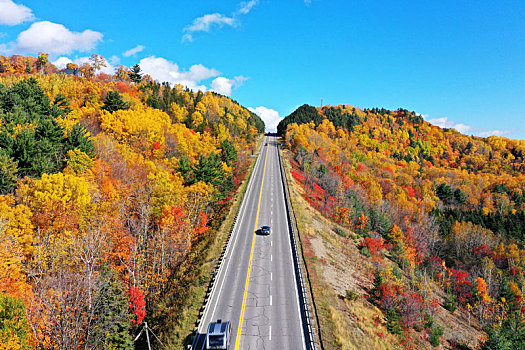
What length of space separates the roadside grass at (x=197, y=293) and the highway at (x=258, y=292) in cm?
99

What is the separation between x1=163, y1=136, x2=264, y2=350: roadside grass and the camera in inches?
842

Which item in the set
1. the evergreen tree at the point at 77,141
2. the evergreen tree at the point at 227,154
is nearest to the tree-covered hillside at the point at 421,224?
the evergreen tree at the point at 227,154

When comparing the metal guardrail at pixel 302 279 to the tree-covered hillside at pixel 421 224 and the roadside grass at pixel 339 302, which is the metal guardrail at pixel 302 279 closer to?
the roadside grass at pixel 339 302

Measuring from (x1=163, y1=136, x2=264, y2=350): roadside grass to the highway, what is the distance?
994 mm

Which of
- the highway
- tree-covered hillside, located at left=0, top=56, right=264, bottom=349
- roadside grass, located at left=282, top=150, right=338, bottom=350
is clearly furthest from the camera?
tree-covered hillside, located at left=0, top=56, right=264, bottom=349

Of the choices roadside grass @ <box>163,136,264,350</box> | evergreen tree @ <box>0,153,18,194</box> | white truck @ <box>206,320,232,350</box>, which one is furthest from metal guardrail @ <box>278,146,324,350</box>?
evergreen tree @ <box>0,153,18,194</box>

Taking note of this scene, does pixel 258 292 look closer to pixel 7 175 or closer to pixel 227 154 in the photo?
pixel 7 175

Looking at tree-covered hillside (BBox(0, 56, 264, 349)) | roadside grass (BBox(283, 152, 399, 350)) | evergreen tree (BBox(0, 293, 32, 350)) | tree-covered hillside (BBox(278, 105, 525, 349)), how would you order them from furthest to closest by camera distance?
tree-covered hillside (BBox(278, 105, 525, 349)), tree-covered hillside (BBox(0, 56, 264, 349)), roadside grass (BBox(283, 152, 399, 350)), evergreen tree (BBox(0, 293, 32, 350))

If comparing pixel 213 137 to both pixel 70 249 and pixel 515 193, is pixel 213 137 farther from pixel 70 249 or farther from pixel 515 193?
pixel 515 193

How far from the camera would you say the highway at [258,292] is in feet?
69.8

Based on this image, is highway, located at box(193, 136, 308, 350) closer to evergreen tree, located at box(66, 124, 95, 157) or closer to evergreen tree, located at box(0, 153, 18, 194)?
evergreen tree, located at box(0, 153, 18, 194)

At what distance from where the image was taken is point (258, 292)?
27.0m

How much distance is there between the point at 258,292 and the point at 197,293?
6108mm

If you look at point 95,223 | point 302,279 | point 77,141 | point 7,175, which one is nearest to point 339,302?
point 302,279
